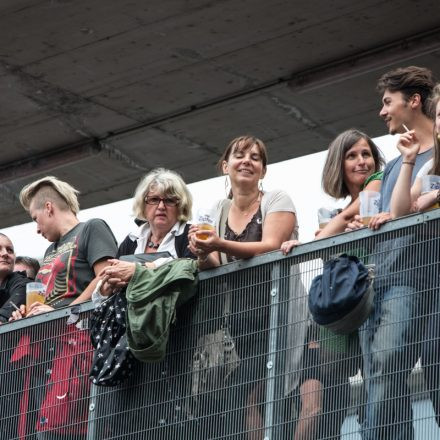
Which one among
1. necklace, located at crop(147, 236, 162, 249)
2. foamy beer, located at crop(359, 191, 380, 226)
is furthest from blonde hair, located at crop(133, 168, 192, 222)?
foamy beer, located at crop(359, 191, 380, 226)

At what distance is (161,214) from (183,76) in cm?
552

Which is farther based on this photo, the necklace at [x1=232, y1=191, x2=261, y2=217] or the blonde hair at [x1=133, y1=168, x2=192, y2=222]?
the blonde hair at [x1=133, y1=168, x2=192, y2=222]

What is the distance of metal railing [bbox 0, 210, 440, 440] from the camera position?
711cm

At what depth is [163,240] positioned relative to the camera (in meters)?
8.77

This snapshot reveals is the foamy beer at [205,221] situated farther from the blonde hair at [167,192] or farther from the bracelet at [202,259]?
the blonde hair at [167,192]

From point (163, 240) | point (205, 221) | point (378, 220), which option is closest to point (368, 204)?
point (378, 220)

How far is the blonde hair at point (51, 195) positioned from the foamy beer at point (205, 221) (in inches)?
77.5

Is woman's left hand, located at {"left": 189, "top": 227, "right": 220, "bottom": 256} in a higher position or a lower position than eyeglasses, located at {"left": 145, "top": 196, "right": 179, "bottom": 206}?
lower

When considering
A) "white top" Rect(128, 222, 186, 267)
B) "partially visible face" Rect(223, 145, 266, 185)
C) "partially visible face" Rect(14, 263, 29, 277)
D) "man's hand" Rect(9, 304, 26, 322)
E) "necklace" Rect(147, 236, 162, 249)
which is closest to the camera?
"partially visible face" Rect(223, 145, 266, 185)

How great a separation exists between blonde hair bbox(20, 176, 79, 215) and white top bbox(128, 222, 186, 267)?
0.80 metres

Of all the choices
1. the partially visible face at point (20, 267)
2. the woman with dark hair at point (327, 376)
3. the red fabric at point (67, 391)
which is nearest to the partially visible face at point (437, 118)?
the woman with dark hair at point (327, 376)

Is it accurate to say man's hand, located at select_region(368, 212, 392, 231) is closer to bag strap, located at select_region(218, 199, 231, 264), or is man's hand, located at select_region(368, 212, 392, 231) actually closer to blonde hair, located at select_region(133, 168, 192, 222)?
bag strap, located at select_region(218, 199, 231, 264)

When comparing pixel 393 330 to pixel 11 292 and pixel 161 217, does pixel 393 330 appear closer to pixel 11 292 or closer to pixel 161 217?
pixel 161 217

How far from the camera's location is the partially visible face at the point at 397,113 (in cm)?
802
